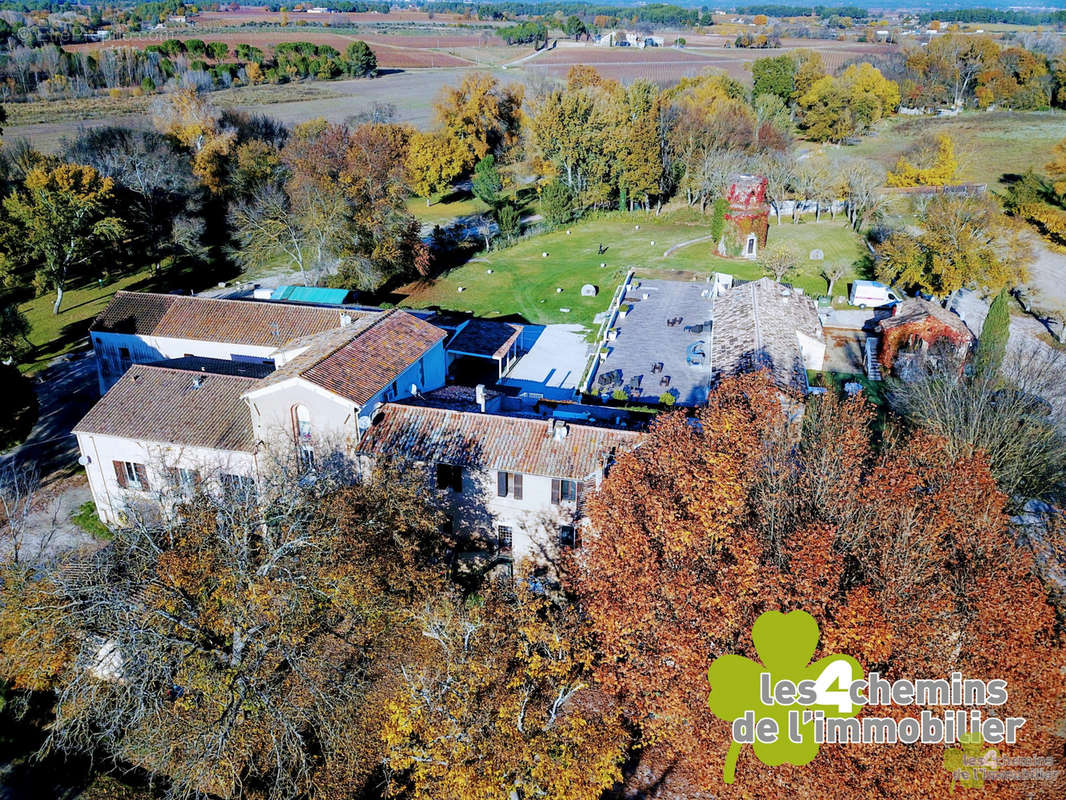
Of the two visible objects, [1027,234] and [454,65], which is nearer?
[1027,234]

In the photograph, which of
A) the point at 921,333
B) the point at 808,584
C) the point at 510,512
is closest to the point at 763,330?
the point at 921,333

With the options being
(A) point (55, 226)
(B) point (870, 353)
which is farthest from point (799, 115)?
(A) point (55, 226)

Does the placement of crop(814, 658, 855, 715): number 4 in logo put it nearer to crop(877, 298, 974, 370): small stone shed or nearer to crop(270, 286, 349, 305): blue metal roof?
crop(877, 298, 974, 370): small stone shed

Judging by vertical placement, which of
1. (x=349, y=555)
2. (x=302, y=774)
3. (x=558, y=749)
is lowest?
(x=302, y=774)

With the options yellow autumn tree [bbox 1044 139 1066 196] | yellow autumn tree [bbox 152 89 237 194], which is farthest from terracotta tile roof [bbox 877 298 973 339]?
yellow autumn tree [bbox 152 89 237 194]

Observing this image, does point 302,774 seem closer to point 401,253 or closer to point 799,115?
point 401,253

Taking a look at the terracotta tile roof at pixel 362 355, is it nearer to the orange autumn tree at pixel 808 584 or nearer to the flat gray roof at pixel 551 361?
the flat gray roof at pixel 551 361

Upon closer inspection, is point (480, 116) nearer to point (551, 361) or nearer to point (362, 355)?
point (551, 361)
